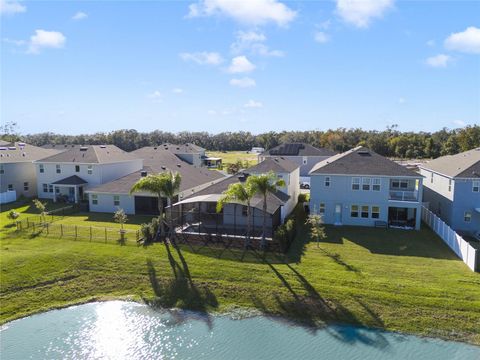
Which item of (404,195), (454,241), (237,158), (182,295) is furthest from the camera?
(237,158)

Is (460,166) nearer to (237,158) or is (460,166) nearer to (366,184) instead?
(366,184)

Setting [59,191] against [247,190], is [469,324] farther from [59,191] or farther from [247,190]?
[59,191]

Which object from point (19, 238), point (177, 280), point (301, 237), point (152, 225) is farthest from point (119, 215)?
point (301, 237)

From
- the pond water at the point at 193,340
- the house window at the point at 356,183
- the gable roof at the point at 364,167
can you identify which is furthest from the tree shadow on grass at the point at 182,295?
the house window at the point at 356,183

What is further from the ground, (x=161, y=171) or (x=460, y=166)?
(x=460, y=166)

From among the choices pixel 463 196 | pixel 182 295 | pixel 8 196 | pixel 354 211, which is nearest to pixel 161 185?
pixel 182 295

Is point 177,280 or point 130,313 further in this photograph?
point 177,280

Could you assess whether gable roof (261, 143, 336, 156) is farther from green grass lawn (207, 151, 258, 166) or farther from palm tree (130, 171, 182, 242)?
palm tree (130, 171, 182, 242)

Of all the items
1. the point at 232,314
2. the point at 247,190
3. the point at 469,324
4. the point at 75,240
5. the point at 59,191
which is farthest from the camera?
the point at 59,191
